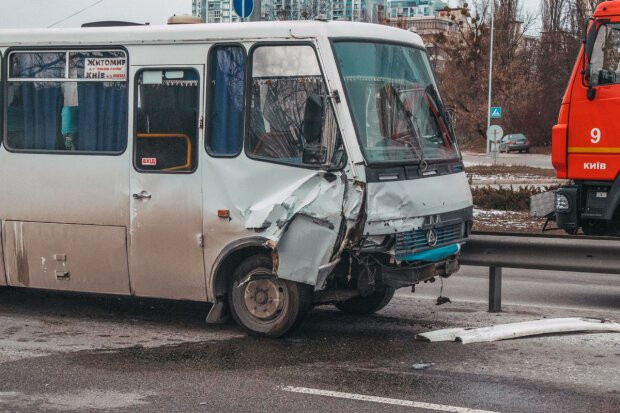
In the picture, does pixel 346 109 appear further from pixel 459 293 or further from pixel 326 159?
pixel 459 293

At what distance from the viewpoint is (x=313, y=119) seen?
804 cm

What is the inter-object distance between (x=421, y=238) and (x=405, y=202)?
1.24ft

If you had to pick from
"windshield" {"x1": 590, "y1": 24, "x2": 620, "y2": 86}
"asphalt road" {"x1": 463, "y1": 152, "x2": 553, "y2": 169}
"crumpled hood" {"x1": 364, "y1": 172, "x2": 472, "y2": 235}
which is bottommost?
"asphalt road" {"x1": 463, "y1": 152, "x2": 553, "y2": 169}

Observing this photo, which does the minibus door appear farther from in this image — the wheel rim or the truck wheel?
the truck wheel

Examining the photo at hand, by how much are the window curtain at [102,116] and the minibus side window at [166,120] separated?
0.57 feet

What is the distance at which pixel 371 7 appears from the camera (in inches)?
2611

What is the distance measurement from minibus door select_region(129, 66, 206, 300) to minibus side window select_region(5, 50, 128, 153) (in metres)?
0.24

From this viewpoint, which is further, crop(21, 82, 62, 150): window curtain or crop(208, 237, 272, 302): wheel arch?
crop(21, 82, 62, 150): window curtain

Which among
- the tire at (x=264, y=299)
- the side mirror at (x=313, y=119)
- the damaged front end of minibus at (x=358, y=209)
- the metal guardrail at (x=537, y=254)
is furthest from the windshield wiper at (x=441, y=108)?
the tire at (x=264, y=299)

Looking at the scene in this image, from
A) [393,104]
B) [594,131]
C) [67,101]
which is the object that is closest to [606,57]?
[594,131]

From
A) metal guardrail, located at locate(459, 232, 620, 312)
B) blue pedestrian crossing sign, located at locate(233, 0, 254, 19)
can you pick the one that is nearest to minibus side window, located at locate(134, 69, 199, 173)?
metal guardrail, located at locate(459, 232, 620, 312)

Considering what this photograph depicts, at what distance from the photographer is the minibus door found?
870 cm

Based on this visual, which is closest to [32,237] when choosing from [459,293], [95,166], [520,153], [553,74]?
[95,166]

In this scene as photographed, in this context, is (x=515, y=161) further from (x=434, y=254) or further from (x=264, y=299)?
(x=264, y=299)
